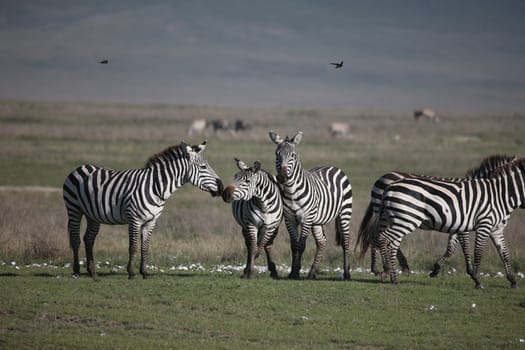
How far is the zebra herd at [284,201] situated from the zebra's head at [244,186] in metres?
0.02

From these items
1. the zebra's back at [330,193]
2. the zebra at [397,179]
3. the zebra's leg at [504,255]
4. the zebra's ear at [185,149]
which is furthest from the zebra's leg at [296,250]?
the zebra's leg at [504,255]

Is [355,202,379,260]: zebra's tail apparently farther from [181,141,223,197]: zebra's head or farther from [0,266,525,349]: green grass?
[181,141,223,197]: zebra's head

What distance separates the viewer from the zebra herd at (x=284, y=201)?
42.9 feet

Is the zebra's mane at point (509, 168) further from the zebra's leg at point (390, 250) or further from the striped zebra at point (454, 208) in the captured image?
the zebra's leg at point (390, 250)

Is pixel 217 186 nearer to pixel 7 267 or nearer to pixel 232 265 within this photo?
pixel 232 265

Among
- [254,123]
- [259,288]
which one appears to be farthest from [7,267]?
[254,123]

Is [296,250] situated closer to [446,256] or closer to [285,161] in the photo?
[285,161]

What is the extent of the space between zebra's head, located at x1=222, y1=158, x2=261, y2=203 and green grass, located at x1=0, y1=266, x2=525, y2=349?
1338 millimetres

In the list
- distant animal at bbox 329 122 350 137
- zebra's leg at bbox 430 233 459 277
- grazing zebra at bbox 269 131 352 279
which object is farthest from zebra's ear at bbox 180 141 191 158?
distant animal at bbox 329 122 350 137

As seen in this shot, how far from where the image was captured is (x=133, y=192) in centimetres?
1325

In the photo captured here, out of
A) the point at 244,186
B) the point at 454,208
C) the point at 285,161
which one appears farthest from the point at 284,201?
the point at 454,208

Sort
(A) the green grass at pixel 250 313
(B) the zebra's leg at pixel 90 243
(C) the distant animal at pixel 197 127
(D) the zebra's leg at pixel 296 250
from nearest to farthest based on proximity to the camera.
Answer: (A) the green grass at pixel 250 313 < (B) the zebra's leg at pixel 90 243 < (D) the zebra's leg at pixel 296 250 < (C) the distant animal at pixel 197 127

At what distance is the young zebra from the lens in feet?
43.4

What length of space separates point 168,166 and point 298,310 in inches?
143
